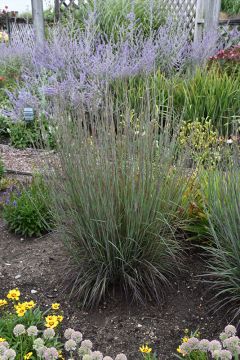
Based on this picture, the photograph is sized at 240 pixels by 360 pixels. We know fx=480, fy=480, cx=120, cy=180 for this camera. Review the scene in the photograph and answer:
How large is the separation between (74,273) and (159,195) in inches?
Answer: 27.0

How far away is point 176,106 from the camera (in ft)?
18.4

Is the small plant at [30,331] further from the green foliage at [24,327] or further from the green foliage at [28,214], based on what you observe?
the green foliage at [28,214]

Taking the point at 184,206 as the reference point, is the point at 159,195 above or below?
above

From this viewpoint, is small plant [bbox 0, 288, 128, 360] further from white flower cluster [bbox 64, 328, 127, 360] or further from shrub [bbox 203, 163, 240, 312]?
shrub [bbox 203, 163, 240, 312]

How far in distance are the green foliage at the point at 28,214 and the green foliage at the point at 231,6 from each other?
574 inches

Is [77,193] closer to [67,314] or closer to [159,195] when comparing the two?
[159,195]

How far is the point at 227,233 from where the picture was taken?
2.51 m

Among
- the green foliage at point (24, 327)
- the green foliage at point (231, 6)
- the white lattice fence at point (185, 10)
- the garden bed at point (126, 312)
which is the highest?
the white lattice fence at point (185, 10)

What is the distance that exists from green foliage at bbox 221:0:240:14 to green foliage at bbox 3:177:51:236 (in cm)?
1458

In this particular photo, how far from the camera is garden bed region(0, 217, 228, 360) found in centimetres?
243

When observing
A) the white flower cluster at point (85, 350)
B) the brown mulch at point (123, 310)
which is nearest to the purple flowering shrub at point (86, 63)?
the brown mulch at point (123, 310)

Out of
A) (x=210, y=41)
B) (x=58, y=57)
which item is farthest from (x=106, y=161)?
(x=210, y=41)

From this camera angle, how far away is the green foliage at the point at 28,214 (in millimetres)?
3459

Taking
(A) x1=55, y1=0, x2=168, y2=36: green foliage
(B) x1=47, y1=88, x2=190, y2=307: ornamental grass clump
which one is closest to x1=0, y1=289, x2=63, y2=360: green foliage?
(B) x1=47, y1=88, x2=190, y2=307: ornamental grass clump
